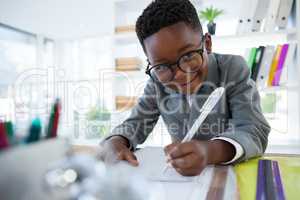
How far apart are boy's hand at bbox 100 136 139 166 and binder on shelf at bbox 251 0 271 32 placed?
3.51 feet

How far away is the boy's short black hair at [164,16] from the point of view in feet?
1.92

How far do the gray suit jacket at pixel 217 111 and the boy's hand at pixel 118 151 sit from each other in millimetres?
44

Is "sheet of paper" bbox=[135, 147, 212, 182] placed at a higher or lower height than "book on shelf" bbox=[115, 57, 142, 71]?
lower

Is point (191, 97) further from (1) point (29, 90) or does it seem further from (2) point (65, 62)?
(2) point (65, 62)

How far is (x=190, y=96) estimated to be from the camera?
71 cm

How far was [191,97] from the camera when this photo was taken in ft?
2.32

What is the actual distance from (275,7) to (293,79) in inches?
14.6

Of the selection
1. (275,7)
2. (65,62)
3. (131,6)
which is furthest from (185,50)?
(65,62)

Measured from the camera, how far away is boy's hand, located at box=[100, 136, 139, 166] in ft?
1.54

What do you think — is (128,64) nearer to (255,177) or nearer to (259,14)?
(259,14)

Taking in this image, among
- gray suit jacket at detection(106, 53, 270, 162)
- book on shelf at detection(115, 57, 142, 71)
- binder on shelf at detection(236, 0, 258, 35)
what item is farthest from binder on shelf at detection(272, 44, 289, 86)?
book on shelf at detection(115, 57, 142, 71)

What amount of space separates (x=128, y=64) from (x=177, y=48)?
3.55 feet

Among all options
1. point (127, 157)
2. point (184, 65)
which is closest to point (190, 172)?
point (127, 157)

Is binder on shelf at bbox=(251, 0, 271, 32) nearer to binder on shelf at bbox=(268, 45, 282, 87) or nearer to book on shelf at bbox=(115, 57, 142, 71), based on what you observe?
binder on shelf at bbox=(268, 45, 282, 87)
